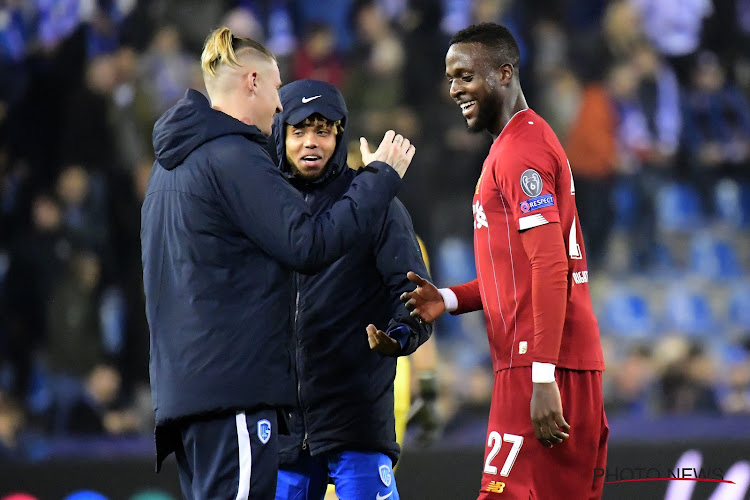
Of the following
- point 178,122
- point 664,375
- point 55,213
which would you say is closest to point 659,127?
point 664,375

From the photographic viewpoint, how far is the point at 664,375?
314 inches

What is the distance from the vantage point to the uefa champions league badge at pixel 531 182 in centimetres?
339

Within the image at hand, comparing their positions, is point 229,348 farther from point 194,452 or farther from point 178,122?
point 178,122

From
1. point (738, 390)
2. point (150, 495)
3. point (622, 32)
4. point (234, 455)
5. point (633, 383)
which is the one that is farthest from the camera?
point (622, 32)

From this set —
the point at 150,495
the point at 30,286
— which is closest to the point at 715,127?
the point at 150,495

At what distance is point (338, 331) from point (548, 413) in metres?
0.89

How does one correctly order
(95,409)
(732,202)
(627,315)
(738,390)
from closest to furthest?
(738,390) < (95,409) < (627,315) < (732,202)

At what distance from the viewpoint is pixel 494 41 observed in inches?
145

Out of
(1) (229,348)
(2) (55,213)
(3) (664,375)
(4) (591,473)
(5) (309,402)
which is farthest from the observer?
(2) (55,213)

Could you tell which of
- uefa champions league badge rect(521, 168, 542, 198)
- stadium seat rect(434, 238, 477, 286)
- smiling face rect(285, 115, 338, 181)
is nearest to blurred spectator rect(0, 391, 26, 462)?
stadium seat rect(434, 238, 477, 286)

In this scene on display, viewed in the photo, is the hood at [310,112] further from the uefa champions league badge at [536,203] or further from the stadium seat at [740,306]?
the stadium seat at [740,306]

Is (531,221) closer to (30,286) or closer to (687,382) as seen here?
(687,382)

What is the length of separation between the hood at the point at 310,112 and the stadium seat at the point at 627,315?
191 inches

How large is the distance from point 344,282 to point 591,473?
1.10 m
